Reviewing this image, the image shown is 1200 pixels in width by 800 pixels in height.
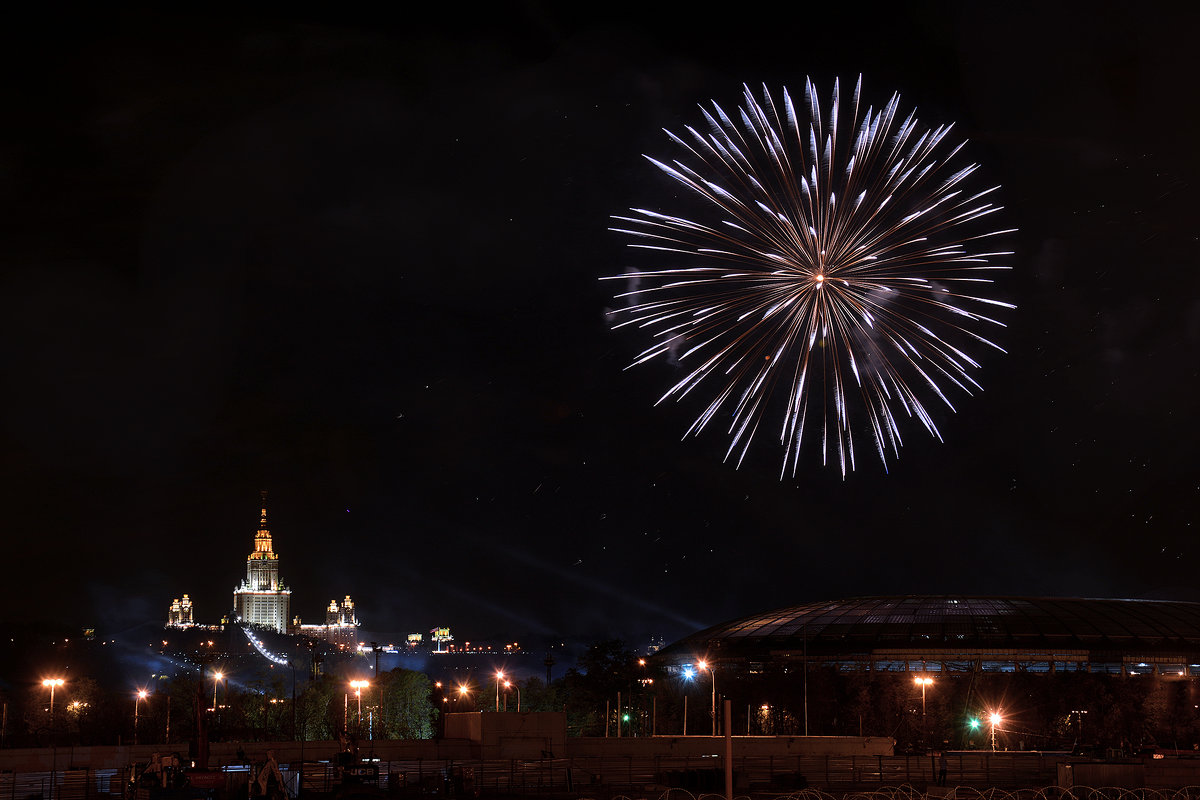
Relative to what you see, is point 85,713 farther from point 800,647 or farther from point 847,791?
point 847,791

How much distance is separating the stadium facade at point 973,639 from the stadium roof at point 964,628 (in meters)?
→ 0.08

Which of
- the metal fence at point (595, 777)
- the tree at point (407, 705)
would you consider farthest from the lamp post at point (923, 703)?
the tree at point (407, 705)

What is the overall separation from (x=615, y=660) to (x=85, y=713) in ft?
141

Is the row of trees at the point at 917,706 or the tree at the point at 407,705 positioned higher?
the row of trees at the point at 917,706

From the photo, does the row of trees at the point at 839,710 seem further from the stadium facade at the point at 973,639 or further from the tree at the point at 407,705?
the tree at the point at 407,705

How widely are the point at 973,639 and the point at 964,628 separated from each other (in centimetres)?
271

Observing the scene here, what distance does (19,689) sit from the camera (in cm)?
13775

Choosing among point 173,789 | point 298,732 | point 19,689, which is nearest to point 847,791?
point 173,789

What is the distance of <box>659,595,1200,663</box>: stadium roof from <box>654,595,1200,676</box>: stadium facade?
79mm

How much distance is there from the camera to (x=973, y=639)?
281ft

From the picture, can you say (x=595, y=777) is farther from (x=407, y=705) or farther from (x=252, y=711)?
(x=407, y=705)

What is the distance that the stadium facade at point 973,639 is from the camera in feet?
272

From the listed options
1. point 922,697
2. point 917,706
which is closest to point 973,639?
point 917,706

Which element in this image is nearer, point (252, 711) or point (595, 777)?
point (595, 777)
